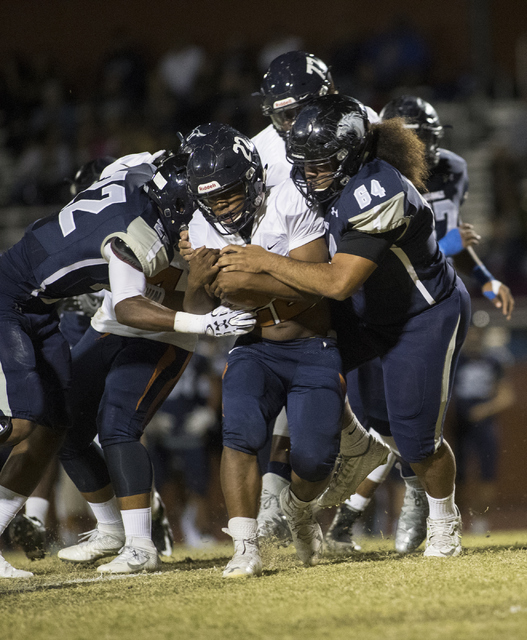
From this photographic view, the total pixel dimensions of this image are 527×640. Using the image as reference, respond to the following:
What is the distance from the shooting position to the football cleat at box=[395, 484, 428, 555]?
4.68 metres

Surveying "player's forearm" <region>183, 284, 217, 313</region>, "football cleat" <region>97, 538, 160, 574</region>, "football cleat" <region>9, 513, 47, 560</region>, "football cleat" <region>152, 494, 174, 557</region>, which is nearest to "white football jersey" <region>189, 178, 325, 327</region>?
"player's forearm" <region>183, 284, 217, 313</region>

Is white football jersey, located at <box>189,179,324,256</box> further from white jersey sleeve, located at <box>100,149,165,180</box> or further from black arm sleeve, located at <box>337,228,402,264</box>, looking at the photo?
white jersey sleeve, located at <box>100,149,165,180</box>

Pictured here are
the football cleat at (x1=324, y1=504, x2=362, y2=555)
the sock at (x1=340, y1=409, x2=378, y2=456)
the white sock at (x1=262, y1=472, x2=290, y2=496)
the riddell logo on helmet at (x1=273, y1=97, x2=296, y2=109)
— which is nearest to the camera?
the sock at (x1=340, y1=409, x2=378, y2=456)

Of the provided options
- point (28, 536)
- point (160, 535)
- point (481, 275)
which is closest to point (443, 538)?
point (160, 535)

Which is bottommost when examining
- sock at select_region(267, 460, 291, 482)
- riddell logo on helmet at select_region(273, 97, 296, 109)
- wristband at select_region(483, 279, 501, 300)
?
sock at select_region(267, 460, 291, 482)

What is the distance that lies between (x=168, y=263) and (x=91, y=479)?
4.54ft

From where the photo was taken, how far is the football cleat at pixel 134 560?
4.02 metres

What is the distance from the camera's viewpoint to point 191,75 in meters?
11.2

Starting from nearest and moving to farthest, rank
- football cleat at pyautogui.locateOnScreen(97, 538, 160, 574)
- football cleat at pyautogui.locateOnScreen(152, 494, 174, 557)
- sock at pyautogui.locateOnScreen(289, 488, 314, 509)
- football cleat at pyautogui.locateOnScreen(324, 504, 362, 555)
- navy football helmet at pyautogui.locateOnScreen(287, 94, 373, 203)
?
navy football helmet at pyautogui.locateOnScreen(287, 94, 373, 203) < sock at pyautogui.locateOnScreen(289, 488, 314, 509) < football cleat at pyautogui.locateOnScreen(97, 538, 160, 574) < football cleat at pyautogui.locateOnScreen(324, 504, 362, 555) < football cleat at pyautogui.locateOnScreen(152, 494, 174, 557)

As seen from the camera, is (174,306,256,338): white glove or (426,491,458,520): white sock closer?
(174,306,256,338): white glove

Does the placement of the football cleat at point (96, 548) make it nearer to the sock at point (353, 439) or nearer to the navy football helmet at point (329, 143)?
the sock at point (353, 439)

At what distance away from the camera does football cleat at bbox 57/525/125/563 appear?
4629 mm

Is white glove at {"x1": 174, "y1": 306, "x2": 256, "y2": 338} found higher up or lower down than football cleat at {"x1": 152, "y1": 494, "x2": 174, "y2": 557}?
higher up

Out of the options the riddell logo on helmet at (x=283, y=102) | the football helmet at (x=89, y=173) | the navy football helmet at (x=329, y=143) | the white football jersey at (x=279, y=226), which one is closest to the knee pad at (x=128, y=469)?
the white football jersey at (x=279, y=226)
